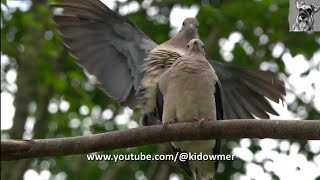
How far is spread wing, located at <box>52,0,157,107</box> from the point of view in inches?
129

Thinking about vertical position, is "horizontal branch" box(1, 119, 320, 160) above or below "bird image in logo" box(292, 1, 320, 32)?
below

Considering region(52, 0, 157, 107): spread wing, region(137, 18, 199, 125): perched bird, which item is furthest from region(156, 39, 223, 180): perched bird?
region(52, 0, 157, 107): spread wing

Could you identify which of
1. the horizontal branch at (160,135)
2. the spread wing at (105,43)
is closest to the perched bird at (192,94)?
the horizontal branch at (160,135)

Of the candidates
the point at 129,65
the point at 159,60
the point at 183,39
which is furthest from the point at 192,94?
the point at 129,65

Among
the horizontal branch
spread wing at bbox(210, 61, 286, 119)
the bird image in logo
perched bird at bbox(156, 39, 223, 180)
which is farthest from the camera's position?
the bird image in logo

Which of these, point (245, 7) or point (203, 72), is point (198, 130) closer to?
point (203, 72)

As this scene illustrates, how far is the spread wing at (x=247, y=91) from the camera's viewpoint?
2.79 metres

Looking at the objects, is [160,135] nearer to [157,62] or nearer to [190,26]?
[157,62]

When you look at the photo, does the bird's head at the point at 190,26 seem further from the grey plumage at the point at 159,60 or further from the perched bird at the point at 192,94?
the perched bird at the point at 192,94

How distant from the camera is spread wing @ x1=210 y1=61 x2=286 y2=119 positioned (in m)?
2.79

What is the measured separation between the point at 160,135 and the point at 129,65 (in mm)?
1303

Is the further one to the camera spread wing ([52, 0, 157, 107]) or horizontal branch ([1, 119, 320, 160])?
spread wing ([52, 0, 157, 107])

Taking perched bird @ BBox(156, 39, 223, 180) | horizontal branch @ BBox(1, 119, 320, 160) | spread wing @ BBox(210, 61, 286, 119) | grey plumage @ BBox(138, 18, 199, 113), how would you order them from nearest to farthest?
1. horizontal branch @ BBox(1, 119, 320, 160)
2. perched bird @ BBox(156, 39, 223, 180)
3. spread wing @ BBox(210, 61, 286, 119)
4. grey plumage @ BBox(138, 18, 199, 113)

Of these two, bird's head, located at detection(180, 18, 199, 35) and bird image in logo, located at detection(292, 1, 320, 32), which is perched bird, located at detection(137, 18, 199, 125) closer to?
bird's head, located at detection(180, 18, 199, 35)
